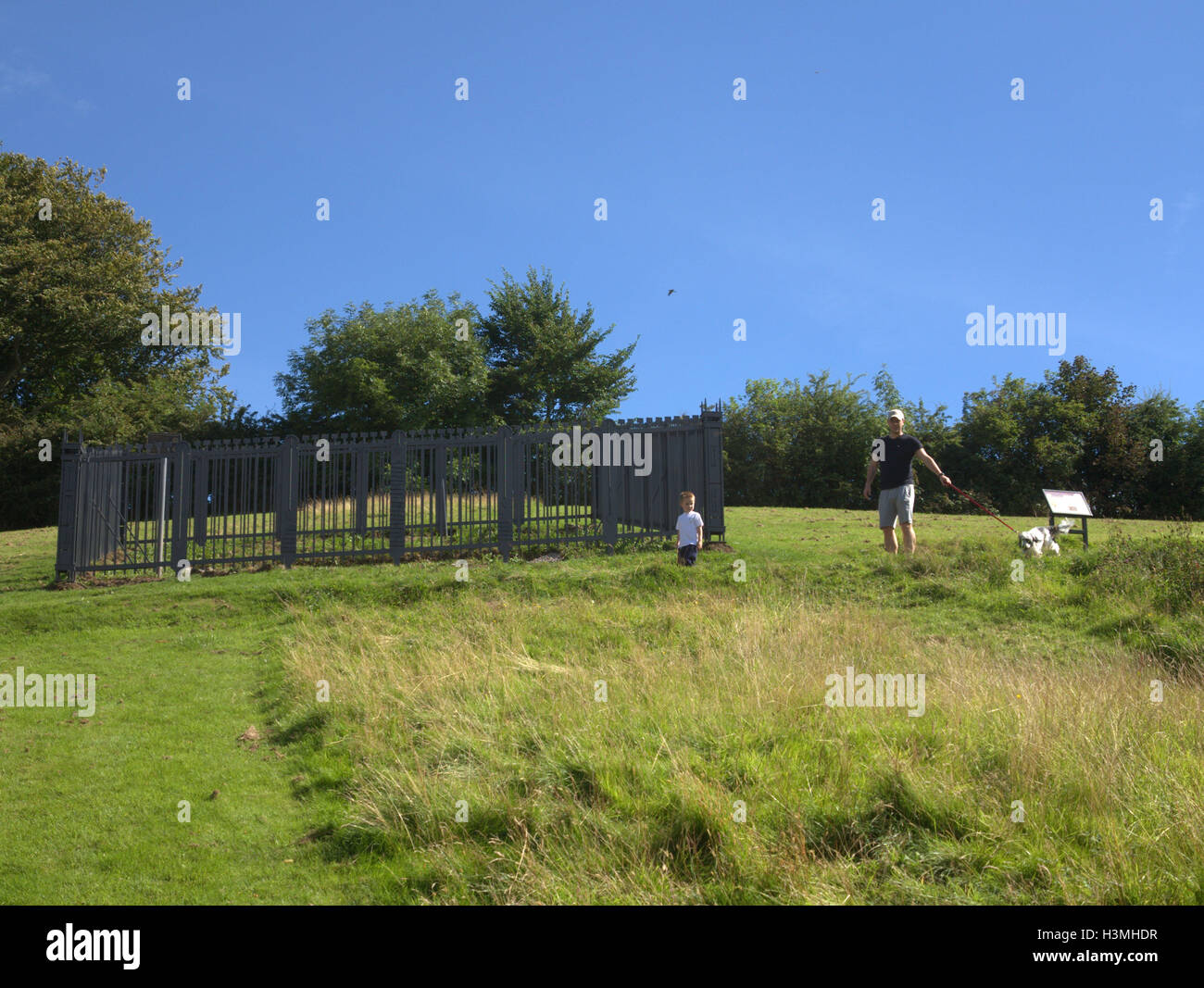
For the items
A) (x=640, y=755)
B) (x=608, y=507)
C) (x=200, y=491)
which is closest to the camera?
(x=640, y=755)

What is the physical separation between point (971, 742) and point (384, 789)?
4.38 metres

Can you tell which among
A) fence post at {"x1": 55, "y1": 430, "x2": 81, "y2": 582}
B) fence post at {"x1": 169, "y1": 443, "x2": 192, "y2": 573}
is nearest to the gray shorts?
fence post at {"x1": 169, "y1": 443, "x2": 192, "y2": 573}

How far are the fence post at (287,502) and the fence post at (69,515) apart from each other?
13.2 ft

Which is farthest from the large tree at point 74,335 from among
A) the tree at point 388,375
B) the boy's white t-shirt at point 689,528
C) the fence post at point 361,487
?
the boy's white t-shirt at point 689,528

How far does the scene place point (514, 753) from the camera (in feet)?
21.5

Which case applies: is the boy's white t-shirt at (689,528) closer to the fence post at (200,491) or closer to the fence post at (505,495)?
the fence post at (505,495)

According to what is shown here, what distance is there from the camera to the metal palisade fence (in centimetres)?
1617

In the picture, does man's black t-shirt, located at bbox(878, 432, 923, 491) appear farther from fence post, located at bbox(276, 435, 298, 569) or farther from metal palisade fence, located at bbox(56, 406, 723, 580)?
fence post, located at bbox(276, 435, 298, 569)

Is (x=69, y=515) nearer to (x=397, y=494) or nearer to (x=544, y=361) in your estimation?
(x=397, y=494)

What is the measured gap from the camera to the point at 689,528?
14102 millimetres

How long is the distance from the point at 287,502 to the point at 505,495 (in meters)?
4.39

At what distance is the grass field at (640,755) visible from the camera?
4.90 meters

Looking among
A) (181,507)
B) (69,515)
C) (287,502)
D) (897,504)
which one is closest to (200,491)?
(181,507)
